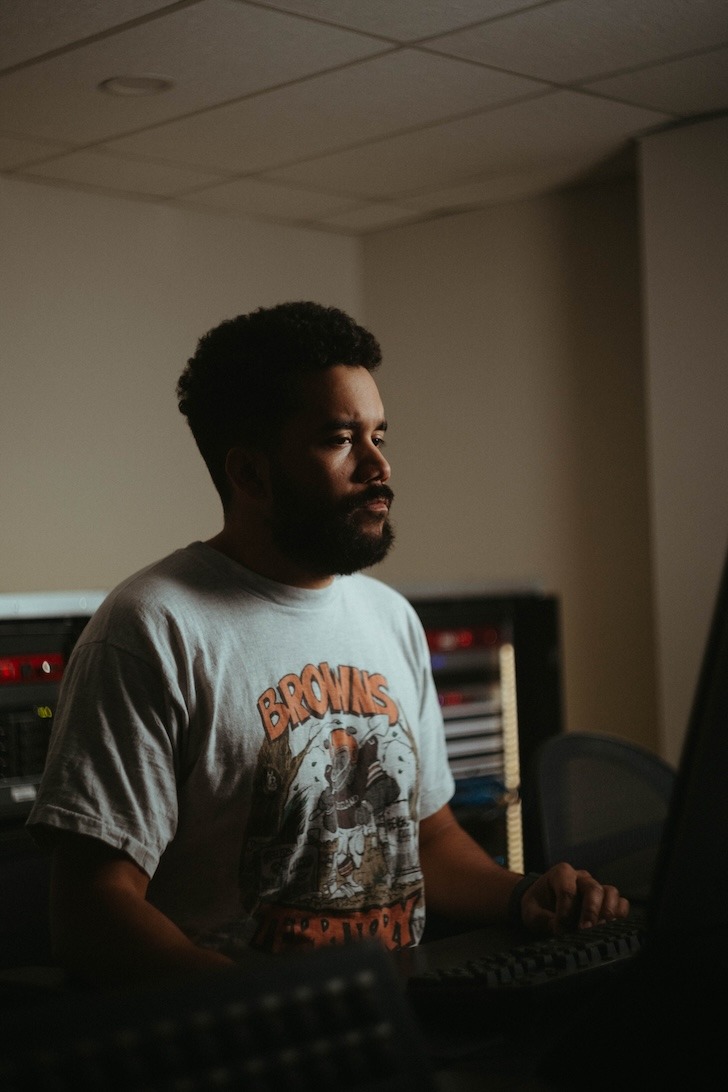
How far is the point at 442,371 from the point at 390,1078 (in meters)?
3.35

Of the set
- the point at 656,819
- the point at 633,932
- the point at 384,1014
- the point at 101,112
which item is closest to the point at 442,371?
the point at 101,112

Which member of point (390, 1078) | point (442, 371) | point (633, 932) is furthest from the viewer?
point (442, 371)

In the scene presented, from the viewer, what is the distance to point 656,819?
2.02m

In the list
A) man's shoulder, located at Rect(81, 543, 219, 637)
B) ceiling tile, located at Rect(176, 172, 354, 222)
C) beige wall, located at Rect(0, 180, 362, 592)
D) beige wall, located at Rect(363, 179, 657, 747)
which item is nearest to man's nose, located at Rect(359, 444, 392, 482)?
man's shoulder, located at Rect(81, 543, 219, 637)

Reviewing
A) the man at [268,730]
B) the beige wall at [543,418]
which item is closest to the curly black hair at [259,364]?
the man at [268,730]

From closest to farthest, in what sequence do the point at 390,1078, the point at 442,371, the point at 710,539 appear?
the point at 390,1078, the point at 710,539, the point at 442,371

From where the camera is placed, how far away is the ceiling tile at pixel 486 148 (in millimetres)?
2977

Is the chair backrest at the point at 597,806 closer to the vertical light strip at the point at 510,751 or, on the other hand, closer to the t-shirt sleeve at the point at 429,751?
the t-shirt sleeve at the point at 429,751

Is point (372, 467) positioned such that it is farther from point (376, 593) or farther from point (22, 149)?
point (22, 149)

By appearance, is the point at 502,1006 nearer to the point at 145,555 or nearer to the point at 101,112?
the point at 101,112

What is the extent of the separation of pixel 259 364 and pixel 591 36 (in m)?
1.24

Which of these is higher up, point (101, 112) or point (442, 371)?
point (101, 112)

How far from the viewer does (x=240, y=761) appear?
4.95ft

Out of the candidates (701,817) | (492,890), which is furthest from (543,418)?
(701,817)
